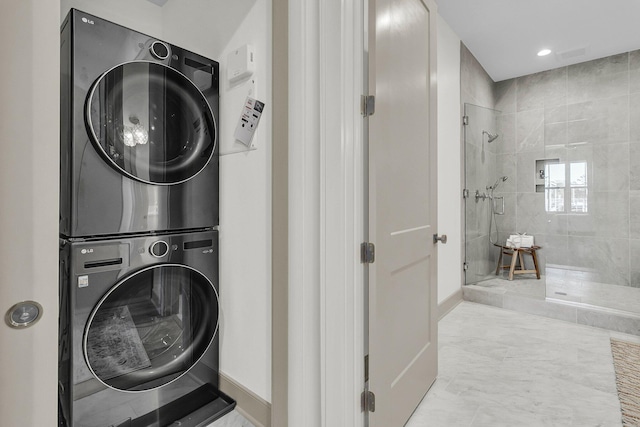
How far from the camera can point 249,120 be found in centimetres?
145

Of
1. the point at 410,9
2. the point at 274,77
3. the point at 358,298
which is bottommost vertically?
the point at 358,298

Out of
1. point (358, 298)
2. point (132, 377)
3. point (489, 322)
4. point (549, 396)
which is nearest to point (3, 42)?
point (358, 298)

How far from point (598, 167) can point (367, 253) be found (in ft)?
9.98

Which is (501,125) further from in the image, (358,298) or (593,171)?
(358,298)

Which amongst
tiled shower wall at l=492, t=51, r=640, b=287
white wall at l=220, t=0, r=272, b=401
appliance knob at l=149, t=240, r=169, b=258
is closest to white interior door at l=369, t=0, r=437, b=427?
white wall at l=220, t=0, r=272, b=401

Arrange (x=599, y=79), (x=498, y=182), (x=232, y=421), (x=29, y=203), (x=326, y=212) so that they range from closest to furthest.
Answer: (x=29, y=203)
(x=326, y=212)
(x=232, y=421)
(x=599, y=79)
(x=498, y=182)

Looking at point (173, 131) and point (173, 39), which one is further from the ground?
point (173, 39)

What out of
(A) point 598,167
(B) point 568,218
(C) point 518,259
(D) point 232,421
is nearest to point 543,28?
(A) point 598,167

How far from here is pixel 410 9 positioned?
1.56m

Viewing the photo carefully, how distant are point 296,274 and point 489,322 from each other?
236cm

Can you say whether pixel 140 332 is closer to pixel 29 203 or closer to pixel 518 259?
pixel 29 203

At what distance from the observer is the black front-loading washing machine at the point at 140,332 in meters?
1.24

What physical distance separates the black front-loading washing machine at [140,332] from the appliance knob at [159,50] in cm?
84

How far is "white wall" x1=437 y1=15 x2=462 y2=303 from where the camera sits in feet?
9.55
